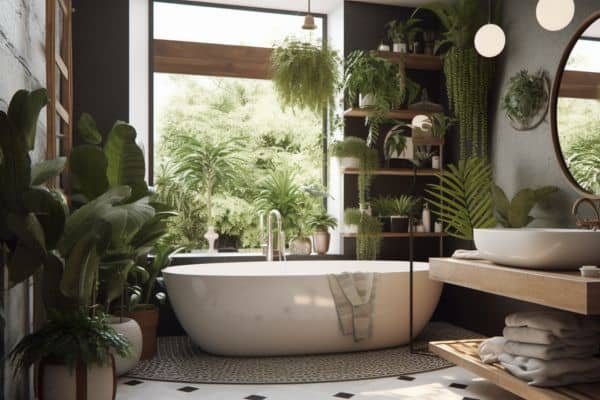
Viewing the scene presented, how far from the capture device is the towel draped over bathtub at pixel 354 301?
4016 millimetres

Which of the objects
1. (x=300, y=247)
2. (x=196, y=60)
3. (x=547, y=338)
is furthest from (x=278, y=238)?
(x=547, y=338)

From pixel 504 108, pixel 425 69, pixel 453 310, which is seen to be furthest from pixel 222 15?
pixel 453 310

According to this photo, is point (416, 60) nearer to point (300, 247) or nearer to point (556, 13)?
point (300, 247)

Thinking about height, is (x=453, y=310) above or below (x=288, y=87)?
below

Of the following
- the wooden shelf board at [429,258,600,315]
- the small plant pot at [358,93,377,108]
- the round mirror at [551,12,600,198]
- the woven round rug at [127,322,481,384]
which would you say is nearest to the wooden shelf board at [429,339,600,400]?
the woven round rug at [127,322,481,384]

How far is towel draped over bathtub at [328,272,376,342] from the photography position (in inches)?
158

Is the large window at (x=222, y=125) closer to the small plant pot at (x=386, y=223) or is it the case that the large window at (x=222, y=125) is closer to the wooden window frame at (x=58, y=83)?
the small plant pot at (x=386, y=223)

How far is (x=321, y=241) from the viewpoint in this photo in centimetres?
516

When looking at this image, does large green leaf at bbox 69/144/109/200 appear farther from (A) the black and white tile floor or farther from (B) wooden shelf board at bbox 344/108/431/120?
(B) wooden shelf board at bbox 344/108/431/120

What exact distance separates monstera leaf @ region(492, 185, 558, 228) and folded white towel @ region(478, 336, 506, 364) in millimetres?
1070

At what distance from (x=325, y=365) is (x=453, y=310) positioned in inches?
68.5

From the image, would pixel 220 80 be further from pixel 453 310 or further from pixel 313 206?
pixel 453 310

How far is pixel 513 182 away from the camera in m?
4.49

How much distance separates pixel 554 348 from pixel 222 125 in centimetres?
581
